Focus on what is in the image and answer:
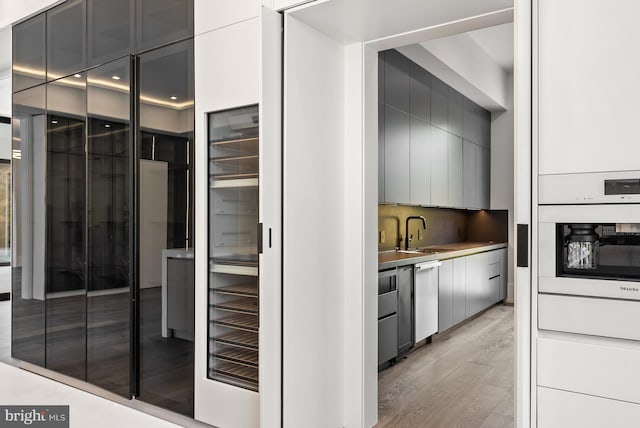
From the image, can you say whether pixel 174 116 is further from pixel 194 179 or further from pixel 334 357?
pixel 334 357

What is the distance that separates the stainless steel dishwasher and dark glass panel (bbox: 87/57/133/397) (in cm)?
226

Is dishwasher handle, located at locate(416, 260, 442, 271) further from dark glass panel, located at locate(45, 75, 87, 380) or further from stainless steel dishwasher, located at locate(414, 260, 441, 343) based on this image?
dark glass panel, located at locate(45, 75, 87, 380)

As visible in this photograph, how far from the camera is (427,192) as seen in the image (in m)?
4.89

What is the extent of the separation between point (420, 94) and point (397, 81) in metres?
0.55

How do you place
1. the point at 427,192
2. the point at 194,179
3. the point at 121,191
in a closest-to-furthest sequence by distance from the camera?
the point at 194,179, the point at 121,191, the point at 427,192

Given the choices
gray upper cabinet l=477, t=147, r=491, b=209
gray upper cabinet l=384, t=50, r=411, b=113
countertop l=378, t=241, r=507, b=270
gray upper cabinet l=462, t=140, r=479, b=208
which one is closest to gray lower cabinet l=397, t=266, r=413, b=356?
countertop l=378, t=241, r=507, b=270

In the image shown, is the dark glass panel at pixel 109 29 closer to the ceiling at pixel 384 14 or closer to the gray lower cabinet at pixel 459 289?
Answer: the ceiling at pixel 384 14

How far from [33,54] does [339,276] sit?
298cm

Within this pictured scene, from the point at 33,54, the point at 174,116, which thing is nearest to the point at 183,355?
the point at 174,116

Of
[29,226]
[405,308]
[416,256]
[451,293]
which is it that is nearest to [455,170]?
[451,293]

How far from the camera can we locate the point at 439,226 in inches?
238

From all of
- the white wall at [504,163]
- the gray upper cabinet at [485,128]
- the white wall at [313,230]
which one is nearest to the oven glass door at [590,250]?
the white wall at [313,230]

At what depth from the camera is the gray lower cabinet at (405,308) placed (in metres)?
3.92

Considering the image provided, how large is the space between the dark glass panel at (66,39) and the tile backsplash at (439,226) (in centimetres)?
273
